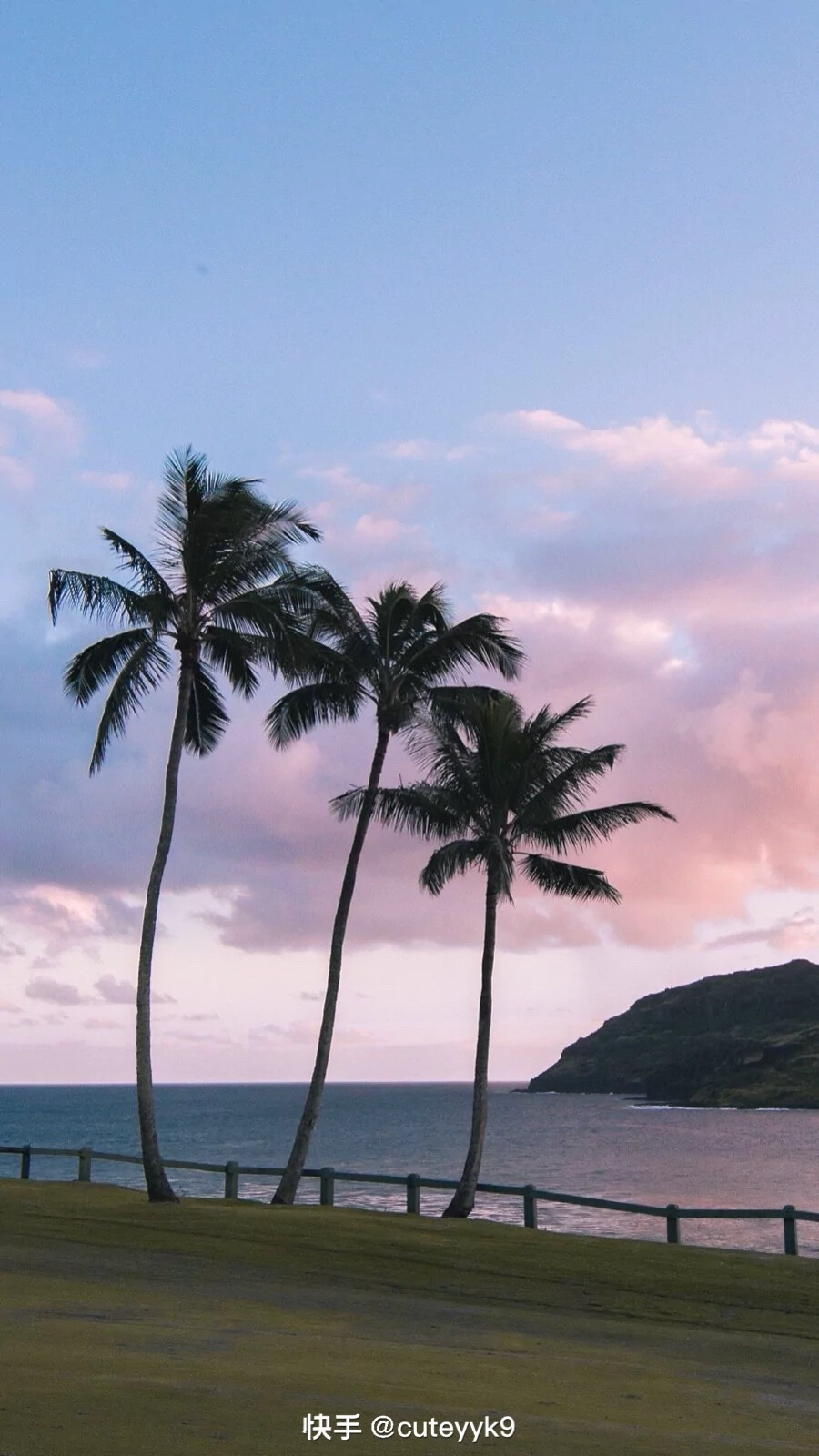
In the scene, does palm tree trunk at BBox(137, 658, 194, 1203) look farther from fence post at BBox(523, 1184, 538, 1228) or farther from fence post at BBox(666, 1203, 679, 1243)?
fence post at BBox(666, 1203, 679, 1243)

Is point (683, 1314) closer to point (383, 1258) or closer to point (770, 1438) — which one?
point (383, 1258)

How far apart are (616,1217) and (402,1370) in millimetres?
46641

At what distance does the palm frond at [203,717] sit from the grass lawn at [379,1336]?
1096cm

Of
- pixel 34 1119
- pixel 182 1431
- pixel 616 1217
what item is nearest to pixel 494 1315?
pixel 182 1431

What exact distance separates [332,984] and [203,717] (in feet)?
22.9

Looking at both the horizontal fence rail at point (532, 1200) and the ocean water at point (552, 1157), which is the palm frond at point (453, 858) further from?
the ocean water at point (552, 1157)

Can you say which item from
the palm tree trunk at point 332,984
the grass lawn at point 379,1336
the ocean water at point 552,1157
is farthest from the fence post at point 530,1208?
the ocean water at point 552,1157

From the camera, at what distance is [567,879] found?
34.0m

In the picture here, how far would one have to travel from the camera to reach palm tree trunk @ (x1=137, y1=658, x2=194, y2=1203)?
1136 inches

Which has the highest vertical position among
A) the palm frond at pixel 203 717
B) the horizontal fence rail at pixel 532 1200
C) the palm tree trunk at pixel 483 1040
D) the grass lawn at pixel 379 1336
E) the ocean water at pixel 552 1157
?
the palm frond at pixel 203 717

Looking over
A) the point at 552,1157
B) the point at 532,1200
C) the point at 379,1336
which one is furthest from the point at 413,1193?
the point at 552,1157

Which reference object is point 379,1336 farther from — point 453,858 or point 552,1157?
point 552,1157

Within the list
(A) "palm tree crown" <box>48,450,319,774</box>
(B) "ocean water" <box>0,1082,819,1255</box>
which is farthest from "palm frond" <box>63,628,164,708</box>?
(B) "ocean water" <box>0,1082,819,1255</box>

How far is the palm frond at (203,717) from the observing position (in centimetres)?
3250
